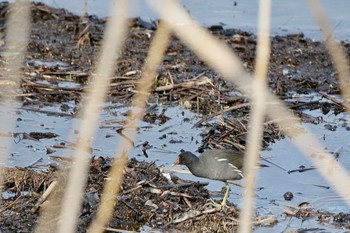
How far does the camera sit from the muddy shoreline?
469 centimetres

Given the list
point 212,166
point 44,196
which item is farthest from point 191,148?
point 44,196

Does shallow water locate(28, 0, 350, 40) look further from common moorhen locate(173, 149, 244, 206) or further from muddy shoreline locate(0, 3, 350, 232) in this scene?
common moorhen locate(173, 149, 244, 206)

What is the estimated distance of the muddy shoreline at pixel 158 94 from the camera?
469cm

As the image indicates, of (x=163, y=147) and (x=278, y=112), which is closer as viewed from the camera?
(x=278, y=112)

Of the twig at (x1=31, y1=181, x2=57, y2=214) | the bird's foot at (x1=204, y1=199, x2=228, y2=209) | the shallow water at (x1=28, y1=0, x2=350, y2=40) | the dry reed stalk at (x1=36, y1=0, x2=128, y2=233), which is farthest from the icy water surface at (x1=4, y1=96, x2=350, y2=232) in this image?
the shallow water at (x1=28, y1=0, x2=350, y2=40)

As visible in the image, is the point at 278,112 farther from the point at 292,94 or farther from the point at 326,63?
the point at 326,63

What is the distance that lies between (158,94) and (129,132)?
126cm

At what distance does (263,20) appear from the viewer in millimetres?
1757

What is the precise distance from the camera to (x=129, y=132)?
609 centimetres

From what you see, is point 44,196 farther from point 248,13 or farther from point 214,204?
point 248,13

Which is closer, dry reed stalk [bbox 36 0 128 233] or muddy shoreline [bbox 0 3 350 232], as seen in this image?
dry reed stalk [bbox 36 0 128 233]

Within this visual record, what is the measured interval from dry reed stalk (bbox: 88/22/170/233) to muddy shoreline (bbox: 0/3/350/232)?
0.12 meters

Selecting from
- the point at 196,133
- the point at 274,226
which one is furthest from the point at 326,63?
the point at 274,226

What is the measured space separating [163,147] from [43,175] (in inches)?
51.8
